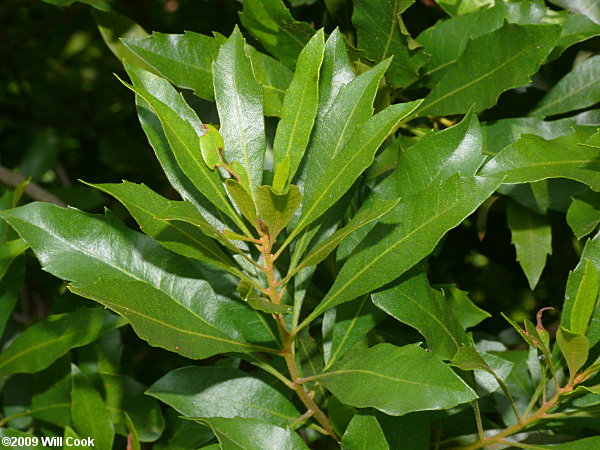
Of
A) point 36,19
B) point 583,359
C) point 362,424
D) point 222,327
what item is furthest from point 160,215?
point 36,19

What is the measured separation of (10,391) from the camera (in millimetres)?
1461

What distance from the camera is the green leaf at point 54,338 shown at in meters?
1.22

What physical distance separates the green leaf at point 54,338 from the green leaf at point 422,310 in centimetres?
52

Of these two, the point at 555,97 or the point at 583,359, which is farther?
the point at 555,97

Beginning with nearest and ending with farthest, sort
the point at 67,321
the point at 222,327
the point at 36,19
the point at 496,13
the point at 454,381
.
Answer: the point at 454,381
the point at 222,327
the point at 496,13
the point at 67,321
the point at 36,19

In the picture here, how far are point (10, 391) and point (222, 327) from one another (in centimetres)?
74

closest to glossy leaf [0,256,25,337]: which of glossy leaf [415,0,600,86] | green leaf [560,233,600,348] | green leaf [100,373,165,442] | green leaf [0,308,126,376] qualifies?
Answer: green leaf [0,308,126,376]

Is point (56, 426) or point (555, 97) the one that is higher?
point (555, 97)

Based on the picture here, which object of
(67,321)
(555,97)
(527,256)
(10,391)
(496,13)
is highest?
(496,13)

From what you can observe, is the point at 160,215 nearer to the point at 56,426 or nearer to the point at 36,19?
the point at 56,426

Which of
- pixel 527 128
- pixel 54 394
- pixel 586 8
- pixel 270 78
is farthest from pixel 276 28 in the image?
pixel 54 394

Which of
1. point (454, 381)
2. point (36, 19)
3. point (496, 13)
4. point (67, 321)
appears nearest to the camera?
point (454, 381)

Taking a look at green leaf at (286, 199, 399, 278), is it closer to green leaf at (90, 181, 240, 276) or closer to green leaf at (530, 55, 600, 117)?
green leaf at (90, 181, 240, 276)

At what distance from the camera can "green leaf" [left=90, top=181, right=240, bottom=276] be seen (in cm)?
83
